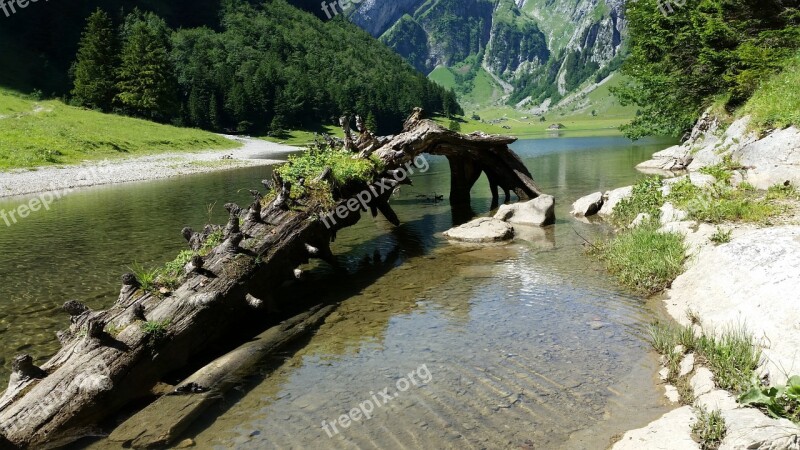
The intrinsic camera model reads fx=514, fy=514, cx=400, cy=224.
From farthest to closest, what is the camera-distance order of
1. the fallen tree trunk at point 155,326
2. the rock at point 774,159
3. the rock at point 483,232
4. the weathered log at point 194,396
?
the rock at point 483,232, the rock at point 774,159, the weathered log at point 194,396, the fallen tree trunk at point 155,326

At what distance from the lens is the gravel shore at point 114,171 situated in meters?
39.5

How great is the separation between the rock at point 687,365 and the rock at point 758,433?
2.13 m

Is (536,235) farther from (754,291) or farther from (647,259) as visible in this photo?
(754,291)

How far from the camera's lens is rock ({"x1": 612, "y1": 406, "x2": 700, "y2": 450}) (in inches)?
261

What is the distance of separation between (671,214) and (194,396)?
15524 millimetres

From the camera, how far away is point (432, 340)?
1141cm

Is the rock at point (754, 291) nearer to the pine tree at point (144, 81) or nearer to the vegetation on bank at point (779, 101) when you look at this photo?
the vegetation on bank at point (779, 101)

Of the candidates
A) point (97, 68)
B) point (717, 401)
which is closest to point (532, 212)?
point (717, 401)

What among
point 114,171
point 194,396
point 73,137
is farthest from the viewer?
point 73,137

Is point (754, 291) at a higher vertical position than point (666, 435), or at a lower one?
higher

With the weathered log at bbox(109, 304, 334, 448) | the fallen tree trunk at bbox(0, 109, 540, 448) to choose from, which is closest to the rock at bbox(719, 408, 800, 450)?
the weathered log at bbox(109, 304, 334, 448)

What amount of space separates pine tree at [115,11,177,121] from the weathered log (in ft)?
301

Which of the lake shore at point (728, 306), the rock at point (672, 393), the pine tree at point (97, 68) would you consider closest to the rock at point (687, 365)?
the lake shore at point (728, 306)

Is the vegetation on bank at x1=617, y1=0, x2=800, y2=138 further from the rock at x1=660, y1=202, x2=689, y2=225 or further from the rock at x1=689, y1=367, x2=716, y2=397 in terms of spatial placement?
the rock at x1=689, y1=367, x2=716, y2=397
